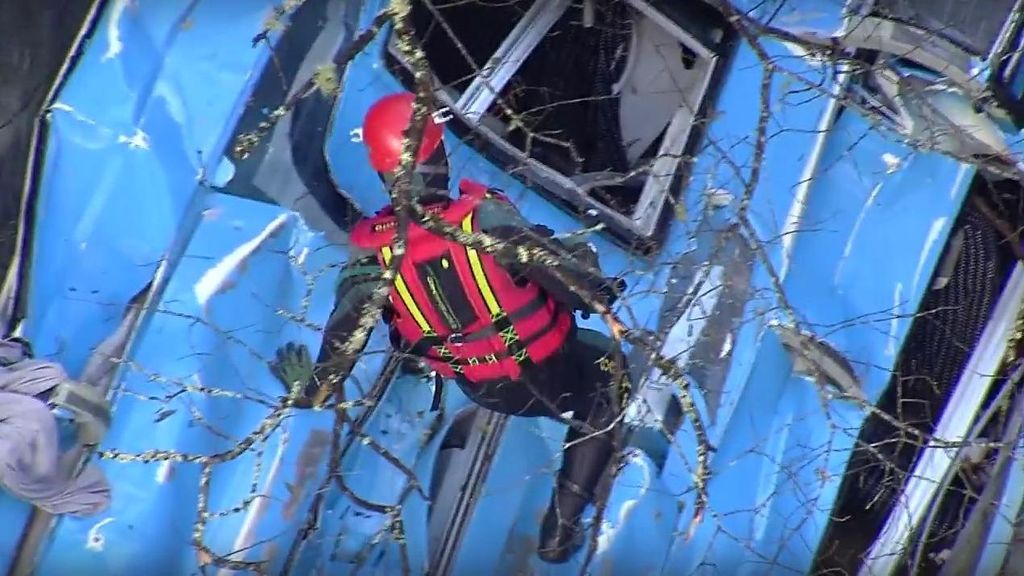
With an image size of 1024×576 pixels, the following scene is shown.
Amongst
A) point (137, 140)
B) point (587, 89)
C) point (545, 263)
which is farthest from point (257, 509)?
point (587, 89)

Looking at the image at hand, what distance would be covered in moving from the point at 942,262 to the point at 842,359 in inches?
12.5

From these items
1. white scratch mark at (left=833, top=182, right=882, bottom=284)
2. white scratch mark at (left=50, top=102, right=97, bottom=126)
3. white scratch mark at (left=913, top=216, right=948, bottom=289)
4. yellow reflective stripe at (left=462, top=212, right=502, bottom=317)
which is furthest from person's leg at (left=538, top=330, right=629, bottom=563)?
white scratch mark at (left=50, top=102, right=97, bottom=126)

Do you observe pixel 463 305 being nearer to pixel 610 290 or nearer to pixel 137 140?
pixel 610 290

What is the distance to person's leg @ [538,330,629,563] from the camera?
1656 mm

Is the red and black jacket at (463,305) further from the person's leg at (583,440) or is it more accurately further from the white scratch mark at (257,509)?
the white scratch mark at (257,509)

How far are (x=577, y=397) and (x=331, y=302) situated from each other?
507mm

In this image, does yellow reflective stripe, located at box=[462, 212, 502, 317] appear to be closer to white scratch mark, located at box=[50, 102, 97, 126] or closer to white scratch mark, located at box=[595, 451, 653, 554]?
white scratch mark, located at box=[595, 451, 653, 554]

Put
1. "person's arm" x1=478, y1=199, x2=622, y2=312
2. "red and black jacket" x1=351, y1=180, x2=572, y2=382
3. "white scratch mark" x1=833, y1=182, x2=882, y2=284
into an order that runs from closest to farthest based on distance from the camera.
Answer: "person's arm" x1=478, y1=199, x2=622, y2=312, "red and black jacket" x1=351, y1=180, x2=572, y2=382, "white scratch mark" x1=833, y1=182, x2=882, y2=284

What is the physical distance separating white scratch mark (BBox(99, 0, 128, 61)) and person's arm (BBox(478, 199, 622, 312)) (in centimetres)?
78

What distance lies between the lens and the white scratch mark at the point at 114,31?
1.54 metres

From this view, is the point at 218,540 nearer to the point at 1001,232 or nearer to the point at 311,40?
the point at 311,40

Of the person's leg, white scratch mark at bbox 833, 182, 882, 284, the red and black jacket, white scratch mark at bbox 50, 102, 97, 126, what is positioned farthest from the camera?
white scratch mark at bbox 833, 182, 882, 284

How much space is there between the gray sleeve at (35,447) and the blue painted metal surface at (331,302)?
0.17 feet

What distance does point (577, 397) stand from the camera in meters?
1.68
